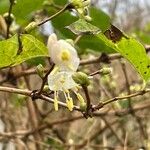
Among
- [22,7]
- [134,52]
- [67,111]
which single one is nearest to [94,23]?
[22,7]

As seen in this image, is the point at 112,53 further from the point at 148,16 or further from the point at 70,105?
the point at 148,16

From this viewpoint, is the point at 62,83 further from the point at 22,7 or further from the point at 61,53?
the point at 22,7

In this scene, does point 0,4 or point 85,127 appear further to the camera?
point 85,127

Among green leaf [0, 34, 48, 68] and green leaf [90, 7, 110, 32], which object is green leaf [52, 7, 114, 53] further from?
green leaf [0, 34, 48, 68]

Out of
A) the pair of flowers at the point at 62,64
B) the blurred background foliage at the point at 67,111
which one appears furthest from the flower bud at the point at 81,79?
the blurred background foliage at the point at 67,111

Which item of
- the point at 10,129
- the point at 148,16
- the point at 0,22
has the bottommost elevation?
the point at 10,129

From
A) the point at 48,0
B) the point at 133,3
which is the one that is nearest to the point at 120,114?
the point at 48,0
